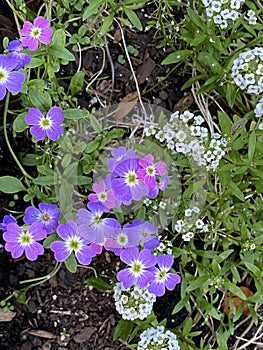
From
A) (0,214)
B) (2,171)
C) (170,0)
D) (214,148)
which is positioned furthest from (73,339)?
(170,0)

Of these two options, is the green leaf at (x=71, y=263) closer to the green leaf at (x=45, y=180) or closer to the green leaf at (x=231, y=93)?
the green leaf at (x=45, y=180)

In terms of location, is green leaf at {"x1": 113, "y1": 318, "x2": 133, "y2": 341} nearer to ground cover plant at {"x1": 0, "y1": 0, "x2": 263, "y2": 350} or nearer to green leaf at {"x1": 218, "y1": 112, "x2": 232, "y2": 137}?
ground cover plant at {"x1": 0, "y1": 0, "x2": 263, "y2": 350}

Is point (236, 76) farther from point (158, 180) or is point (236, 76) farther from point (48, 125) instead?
point (48, 125)

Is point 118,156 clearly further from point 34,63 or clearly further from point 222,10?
point 222,10

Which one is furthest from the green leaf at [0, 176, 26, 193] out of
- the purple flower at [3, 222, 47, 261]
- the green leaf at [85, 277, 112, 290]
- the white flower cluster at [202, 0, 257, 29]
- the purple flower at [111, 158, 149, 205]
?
the white flower cluster at [202, 0, 257, 29]

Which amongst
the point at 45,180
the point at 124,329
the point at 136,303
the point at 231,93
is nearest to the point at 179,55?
the point at 231,93

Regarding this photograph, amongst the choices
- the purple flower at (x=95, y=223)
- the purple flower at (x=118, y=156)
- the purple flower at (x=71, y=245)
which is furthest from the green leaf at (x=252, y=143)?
the purple flower at (x=71, y=245)
